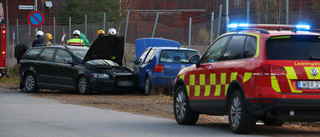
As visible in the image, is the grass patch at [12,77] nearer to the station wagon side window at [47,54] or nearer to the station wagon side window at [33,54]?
the station wagon side window at [33,54]

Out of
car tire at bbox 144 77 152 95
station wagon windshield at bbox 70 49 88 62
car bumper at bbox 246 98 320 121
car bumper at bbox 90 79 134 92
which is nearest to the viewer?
car bumper at bbox 246 98 320 121

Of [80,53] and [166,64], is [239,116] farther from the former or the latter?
[80,53]

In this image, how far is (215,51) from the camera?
33.5 ft

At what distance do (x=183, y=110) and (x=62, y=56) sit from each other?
30.8ft

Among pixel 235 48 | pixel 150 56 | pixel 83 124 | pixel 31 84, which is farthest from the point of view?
pixel 31 84

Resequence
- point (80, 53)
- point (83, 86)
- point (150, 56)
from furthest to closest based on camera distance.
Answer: point (80, 53) → point (83, 86) → point (150, 56)

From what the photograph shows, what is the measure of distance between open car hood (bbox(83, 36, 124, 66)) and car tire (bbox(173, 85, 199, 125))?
814 cm

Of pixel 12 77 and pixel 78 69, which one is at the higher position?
pixel 78 69

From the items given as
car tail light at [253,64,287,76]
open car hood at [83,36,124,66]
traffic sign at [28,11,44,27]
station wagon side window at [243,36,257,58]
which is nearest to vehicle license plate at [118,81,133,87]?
open car hood at [83,36,124,66]

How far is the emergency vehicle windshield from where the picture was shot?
8781 mm

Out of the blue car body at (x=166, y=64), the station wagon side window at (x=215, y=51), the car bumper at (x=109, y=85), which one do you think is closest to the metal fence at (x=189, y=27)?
the blue car body at (x=166, y=64)

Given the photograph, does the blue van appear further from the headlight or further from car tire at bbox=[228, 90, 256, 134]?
car tire at bbox=[228, 90, 256, 134]

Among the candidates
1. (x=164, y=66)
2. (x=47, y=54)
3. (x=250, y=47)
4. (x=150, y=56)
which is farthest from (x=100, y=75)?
(x=250, y=47)

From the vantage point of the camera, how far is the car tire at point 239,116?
29.1 feet
